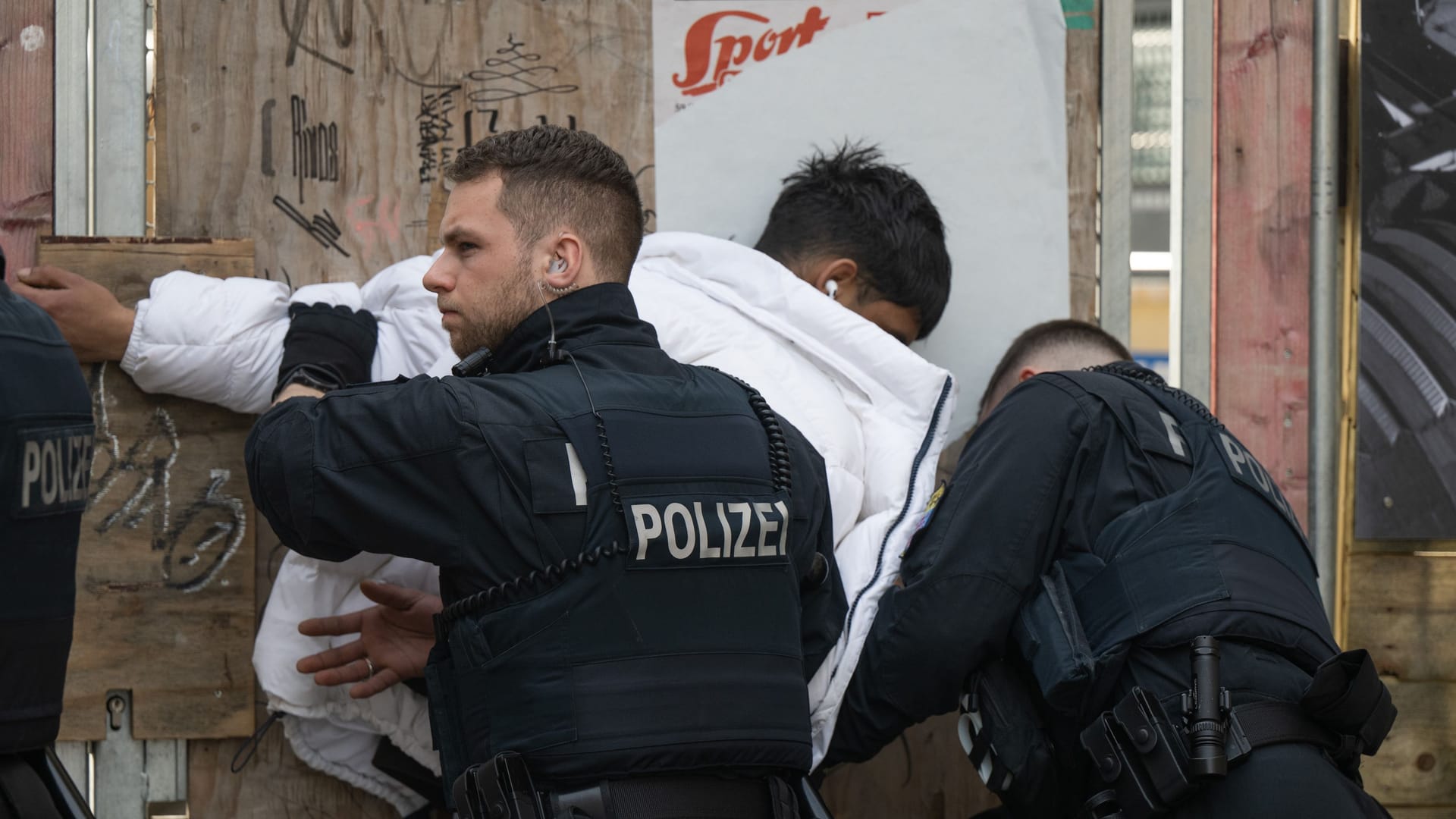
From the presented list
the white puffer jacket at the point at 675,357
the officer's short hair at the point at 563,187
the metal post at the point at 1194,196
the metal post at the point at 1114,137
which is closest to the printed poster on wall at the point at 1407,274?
the metal post at the point at 1194,196

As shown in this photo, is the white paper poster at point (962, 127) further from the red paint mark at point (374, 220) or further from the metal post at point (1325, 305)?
the red paint mark at point (374, 220)

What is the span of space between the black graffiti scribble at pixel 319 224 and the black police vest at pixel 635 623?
51.6 inches

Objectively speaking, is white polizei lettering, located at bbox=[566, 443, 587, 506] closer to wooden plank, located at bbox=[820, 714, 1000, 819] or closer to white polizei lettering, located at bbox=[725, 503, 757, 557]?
white polizei lettering, located at bbox=[725, 503, 757, 557]

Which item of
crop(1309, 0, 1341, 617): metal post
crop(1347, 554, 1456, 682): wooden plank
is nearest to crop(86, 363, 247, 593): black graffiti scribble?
crop(1309, 0, 1341, 617): metal post

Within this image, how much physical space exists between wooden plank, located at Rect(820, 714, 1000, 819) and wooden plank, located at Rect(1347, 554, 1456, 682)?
1.16m

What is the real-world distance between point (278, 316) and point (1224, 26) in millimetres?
2628

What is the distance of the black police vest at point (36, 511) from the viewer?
2.21 meters

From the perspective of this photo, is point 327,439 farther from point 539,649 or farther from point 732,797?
point 732,797

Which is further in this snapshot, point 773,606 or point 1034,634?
point 1034,634

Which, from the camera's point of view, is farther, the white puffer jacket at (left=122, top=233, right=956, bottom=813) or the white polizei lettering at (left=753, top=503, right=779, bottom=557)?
the white puffer jacket at (left=122, top=233, right=956, bottom=813)

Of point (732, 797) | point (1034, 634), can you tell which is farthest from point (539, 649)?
point (1034, 634)

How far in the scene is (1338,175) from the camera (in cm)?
366

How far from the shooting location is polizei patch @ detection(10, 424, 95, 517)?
222cm

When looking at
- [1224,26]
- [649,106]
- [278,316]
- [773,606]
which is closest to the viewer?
[773,606]
